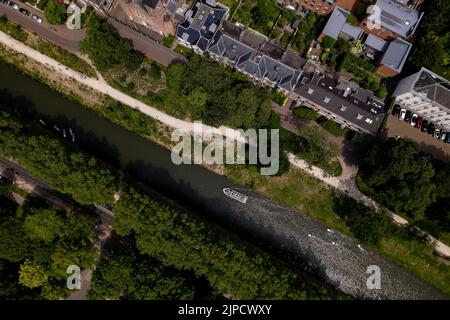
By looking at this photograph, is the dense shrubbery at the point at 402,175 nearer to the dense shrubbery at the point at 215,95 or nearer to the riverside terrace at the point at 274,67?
the riverside terrace at the point at 274,67

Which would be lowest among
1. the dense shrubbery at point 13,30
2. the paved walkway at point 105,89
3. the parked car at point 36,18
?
the paved walkway at point 105,89

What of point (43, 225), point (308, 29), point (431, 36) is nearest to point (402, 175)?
point (431, 36)

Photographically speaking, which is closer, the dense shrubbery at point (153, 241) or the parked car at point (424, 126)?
the dense shrubbery at point (153, 241)

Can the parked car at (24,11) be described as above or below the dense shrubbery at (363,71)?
below

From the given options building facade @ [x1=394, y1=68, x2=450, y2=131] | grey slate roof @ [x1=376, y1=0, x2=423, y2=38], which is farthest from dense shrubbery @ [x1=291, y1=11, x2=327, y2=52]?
building facade @ [x1=394, y1=68, x2=450, y2=131]

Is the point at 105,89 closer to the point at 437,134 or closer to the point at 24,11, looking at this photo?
the point at 24,11

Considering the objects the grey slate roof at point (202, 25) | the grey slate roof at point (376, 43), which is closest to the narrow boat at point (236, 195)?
the grey slate roof at point (202, 25)

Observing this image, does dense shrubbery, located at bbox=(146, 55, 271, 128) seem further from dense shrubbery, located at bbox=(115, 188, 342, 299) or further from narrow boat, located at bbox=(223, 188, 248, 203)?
dense shrubbery, located at bbox=(115, 188, 342, 299)
